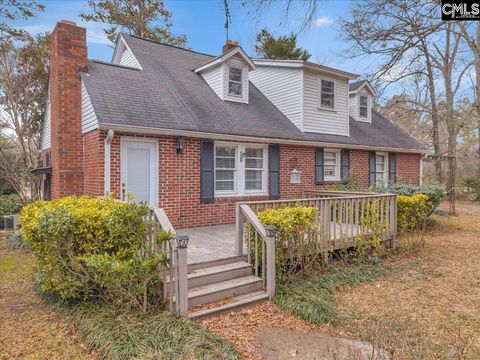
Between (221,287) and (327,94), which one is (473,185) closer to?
(327,94)

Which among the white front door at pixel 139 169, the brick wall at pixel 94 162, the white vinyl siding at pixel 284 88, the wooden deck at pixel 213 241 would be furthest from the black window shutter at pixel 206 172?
the white vinyl siding at pixel 284 88

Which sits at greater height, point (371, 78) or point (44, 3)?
point (44, 3)

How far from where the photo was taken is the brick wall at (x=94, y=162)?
736 centimetres

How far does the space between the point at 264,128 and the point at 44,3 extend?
774 centimetres

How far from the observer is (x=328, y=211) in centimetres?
639

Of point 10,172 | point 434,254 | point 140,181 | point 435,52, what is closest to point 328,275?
point 434,254

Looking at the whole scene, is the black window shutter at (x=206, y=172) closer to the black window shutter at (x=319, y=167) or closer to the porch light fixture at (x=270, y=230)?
the porch light fixture at (x=270, y=230)

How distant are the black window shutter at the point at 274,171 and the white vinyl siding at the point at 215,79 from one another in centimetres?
257

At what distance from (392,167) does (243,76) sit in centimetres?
781

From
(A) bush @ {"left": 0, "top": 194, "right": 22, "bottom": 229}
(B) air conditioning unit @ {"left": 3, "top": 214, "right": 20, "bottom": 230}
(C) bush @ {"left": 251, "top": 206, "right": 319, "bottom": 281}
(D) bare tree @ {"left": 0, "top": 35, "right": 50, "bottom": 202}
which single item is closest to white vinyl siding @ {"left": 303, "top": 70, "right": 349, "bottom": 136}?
(C) bush @ {"left": 251, "top": 206, "right": 319, "bottom": 281}

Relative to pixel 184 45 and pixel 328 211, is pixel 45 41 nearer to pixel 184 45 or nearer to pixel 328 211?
pixel 184 45

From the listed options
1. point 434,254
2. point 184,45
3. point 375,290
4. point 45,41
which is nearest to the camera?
point 375,290

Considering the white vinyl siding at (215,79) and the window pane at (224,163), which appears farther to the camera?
the white vinyl siding at (215,79)

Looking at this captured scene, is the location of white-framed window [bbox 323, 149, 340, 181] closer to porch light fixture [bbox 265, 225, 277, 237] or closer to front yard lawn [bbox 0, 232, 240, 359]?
porch light fixture [bbox 265, 225, 277, 237]
